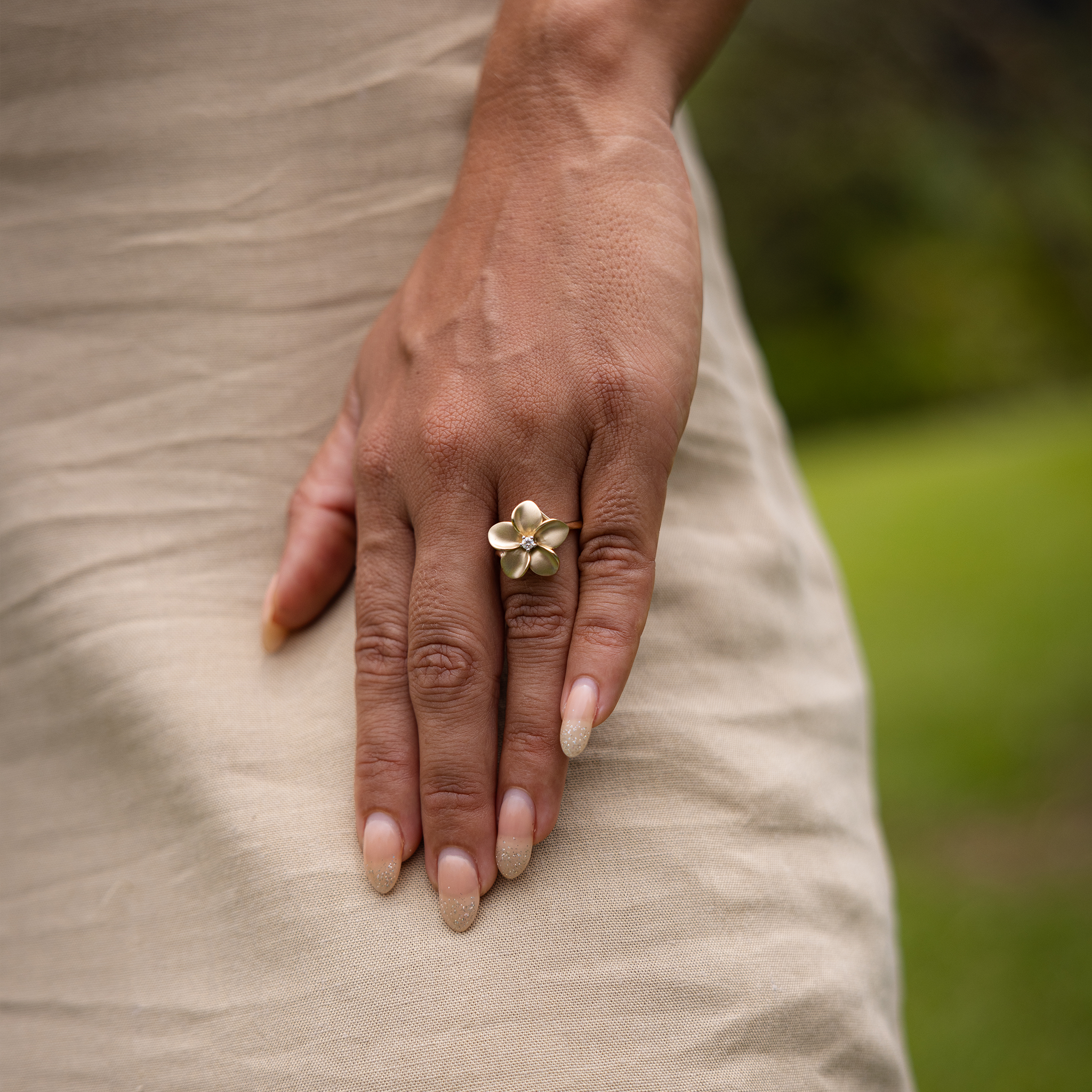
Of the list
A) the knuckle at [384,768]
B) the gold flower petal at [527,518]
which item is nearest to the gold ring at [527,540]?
the gold flower petal at [527,518]

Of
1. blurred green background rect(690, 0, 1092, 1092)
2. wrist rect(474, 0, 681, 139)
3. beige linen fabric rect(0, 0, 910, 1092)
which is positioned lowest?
blurred green background rect(690, 0, 1092, 1092)

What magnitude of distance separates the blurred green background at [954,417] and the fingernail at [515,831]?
219cm

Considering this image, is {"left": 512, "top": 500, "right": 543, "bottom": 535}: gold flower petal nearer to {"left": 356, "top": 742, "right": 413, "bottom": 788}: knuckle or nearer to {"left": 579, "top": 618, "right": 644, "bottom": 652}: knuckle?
{"left": 579, "top": 618, "right": 644, "bottom": 652}: knuckle

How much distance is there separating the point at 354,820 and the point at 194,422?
498mm

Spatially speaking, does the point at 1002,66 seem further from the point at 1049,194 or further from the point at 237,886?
the point at 237,886

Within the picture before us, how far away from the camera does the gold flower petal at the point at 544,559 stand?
2.66 feet

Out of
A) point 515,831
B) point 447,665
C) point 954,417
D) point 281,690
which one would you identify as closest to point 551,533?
point 447,665

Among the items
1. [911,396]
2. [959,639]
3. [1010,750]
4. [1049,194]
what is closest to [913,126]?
[1049,194]

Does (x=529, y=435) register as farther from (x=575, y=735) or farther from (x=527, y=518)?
(x=575, y=735)

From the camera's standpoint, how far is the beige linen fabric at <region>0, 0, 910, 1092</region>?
0.83m

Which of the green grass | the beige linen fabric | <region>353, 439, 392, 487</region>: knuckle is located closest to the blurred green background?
the green grass

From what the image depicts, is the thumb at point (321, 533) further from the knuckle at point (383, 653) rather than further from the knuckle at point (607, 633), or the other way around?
the knuckle at point (607, 633)

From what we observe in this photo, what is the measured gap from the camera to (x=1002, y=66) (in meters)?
6.74

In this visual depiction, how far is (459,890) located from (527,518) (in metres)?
0.32
